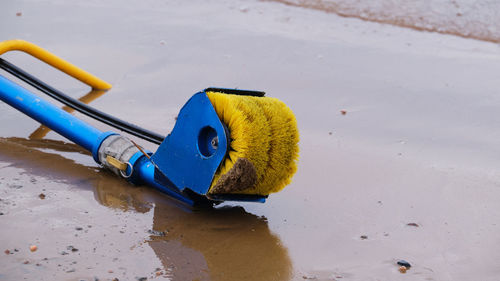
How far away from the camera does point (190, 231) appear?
218cm

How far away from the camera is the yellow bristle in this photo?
207 centimetres

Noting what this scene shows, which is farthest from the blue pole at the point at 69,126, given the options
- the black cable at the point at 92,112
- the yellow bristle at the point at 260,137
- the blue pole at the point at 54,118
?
the yellow bristle at the point at 260,137

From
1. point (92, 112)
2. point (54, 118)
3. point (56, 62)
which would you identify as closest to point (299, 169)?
point (92, 112)

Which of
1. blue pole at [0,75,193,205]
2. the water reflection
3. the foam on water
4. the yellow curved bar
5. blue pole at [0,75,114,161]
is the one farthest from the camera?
the foam on water

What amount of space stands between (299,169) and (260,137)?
0.73 metres

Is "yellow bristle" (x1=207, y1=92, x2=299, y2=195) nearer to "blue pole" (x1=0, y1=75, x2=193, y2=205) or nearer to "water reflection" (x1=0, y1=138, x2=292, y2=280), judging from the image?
"water reflection" (x1=0, y1=138, x2=292, y2=280)

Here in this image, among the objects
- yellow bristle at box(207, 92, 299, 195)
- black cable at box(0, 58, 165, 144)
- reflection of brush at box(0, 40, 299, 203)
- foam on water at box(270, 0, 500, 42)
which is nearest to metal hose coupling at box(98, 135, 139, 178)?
reflection of brush at box(0, 40, 299, 203)

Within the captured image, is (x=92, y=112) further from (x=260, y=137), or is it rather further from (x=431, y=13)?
(x=431, y=13)

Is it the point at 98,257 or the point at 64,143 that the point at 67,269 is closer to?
the point at 98,257

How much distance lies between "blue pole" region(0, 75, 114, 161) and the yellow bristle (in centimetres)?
73

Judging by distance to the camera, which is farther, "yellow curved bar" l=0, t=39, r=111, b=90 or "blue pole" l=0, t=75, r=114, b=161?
"yellow curved bar" l=0, t=39, r=111, b=90

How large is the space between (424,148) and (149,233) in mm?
1645

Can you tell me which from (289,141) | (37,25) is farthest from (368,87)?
(37,25)

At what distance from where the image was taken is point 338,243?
217 centimetres
